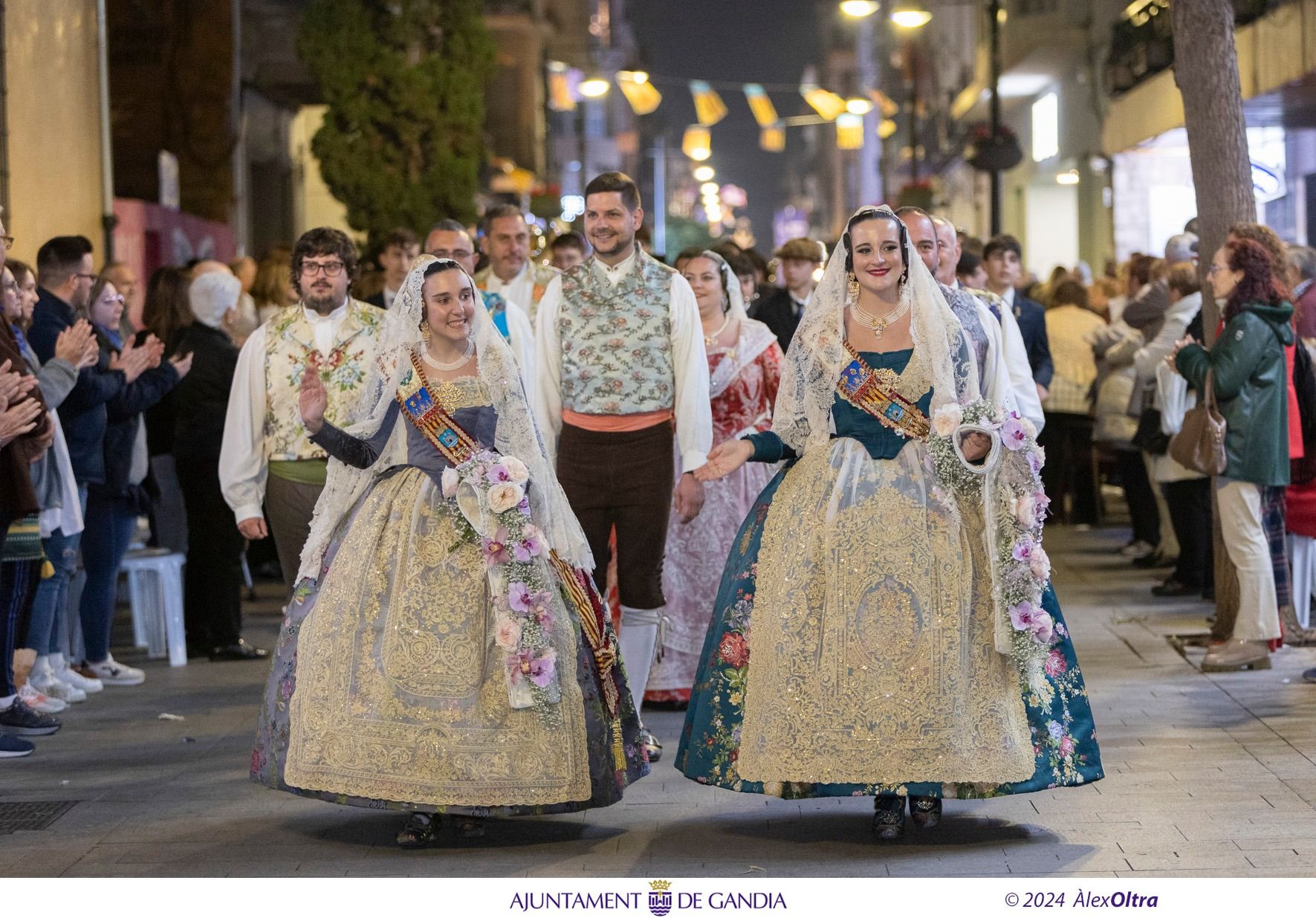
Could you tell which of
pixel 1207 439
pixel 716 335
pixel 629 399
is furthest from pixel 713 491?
pixel 1207 439

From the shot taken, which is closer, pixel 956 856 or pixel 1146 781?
pixel 956 856

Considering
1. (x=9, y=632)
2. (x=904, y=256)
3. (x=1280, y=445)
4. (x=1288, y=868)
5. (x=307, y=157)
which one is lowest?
(x=1288, y=868)

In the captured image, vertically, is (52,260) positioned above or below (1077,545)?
above

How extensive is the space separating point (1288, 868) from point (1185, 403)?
6.24m

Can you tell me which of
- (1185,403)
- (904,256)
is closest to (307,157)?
(1185,403)

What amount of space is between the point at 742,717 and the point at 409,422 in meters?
1.45

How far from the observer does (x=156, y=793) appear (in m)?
6.84

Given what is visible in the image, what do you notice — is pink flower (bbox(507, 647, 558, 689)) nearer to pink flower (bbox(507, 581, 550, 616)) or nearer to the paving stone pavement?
pink flower (bbox(507, 581, 550, 616))

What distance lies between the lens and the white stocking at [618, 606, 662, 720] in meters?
7.33

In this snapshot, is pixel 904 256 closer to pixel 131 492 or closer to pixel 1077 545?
pixel 131 492

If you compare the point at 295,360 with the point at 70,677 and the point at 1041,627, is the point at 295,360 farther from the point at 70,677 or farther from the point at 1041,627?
the point at 1041,627

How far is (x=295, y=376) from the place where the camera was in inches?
309

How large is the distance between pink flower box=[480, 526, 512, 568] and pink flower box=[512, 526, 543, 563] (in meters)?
0.03

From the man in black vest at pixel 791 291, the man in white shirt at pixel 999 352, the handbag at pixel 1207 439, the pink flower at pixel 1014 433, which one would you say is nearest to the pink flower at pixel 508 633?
the pink flower at pixel 1014 433
